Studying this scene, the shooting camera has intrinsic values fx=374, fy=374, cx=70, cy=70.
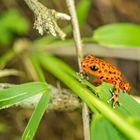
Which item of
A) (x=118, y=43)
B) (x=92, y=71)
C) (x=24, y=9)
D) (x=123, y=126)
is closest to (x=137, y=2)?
(x=24, y=9)

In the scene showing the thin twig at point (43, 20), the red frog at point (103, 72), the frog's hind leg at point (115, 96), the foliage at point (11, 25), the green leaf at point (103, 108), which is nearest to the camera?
the green leaf at point (103, 108)

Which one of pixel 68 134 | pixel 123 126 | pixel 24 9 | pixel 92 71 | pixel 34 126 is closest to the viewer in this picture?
pixel 123 126

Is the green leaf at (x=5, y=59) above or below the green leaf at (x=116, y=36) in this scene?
below

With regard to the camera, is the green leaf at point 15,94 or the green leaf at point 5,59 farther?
the green leaf at point 5,59

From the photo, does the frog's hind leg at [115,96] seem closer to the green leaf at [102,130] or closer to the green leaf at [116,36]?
the green leaf at [102,130]

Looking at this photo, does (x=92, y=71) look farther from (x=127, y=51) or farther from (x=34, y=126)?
(x=127, y=51)

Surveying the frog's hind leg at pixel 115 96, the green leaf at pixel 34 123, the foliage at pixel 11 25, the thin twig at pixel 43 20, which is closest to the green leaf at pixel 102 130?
the frog's hind leg at pixel 115 96

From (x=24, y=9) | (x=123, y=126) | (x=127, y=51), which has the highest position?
(x=24, y=9)

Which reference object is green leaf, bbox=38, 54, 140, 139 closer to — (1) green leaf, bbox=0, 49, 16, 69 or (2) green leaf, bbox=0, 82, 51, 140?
(2) green leaf, bbox=0, 82, 51, 140
